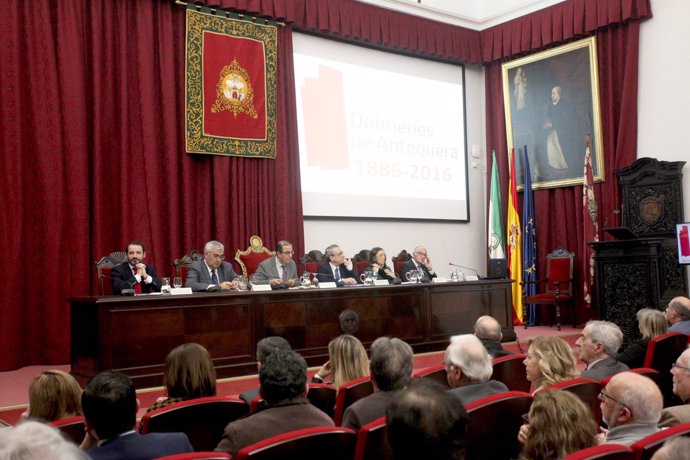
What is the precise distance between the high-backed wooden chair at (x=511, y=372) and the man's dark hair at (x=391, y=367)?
0.93 metres

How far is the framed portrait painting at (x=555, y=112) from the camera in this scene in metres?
9.01

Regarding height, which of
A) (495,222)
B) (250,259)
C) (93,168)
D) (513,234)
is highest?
(93,168)

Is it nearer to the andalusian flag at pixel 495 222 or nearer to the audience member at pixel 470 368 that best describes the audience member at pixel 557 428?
the audience member at pixel 470 368

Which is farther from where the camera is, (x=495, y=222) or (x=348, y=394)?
(x=495, y=222)

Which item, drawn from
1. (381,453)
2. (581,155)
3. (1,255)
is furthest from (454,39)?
(381,453)

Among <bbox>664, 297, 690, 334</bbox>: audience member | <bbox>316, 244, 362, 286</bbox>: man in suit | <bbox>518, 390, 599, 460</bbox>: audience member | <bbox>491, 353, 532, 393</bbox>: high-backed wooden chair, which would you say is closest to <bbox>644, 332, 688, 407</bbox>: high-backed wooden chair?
<bbox>664, 297, 690, 334</bbox>: audience member

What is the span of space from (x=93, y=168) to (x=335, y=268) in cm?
279

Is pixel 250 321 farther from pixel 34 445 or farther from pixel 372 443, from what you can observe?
pixel 34 445

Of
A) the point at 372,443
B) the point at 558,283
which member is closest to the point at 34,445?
the point at 372,443

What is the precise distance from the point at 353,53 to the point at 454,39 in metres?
1.88

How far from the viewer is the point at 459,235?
10133mm

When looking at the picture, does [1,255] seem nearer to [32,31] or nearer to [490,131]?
[32,31]

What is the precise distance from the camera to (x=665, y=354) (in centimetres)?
357

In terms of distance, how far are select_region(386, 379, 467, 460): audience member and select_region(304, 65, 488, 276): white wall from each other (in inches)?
282
